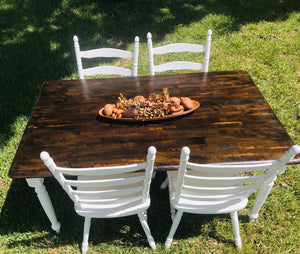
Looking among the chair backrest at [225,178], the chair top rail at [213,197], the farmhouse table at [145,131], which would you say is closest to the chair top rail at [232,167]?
the chair backrest at [225,178]

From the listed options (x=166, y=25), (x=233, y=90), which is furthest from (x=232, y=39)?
(x=233, y=90)

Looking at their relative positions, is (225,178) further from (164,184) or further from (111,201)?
(164,184)

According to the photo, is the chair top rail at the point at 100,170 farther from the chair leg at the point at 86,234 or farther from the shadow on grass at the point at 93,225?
the shadow on grass at the point at 93,225

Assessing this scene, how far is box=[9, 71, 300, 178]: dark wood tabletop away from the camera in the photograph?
1.65 metres

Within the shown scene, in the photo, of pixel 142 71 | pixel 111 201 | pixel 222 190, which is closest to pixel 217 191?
pixel 222 190

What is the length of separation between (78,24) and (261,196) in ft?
15.9

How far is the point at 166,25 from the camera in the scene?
5.21 meters

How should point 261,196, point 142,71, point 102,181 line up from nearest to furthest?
1. point 102,181
2. point 261,196
3. point 142,71

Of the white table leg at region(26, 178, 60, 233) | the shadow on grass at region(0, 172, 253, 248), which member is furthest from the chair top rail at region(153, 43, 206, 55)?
the white table leg at region(26, 178, 60, 233)

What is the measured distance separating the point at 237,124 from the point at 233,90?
1.54 ft

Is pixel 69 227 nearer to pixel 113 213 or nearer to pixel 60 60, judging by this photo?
pixel 113 213

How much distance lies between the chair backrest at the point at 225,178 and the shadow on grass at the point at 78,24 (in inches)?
118

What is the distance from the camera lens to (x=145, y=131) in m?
1.84

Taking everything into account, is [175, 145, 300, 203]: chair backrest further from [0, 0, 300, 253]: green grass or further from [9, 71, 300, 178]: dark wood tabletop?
[0, 0, 300, 253]: green grass
